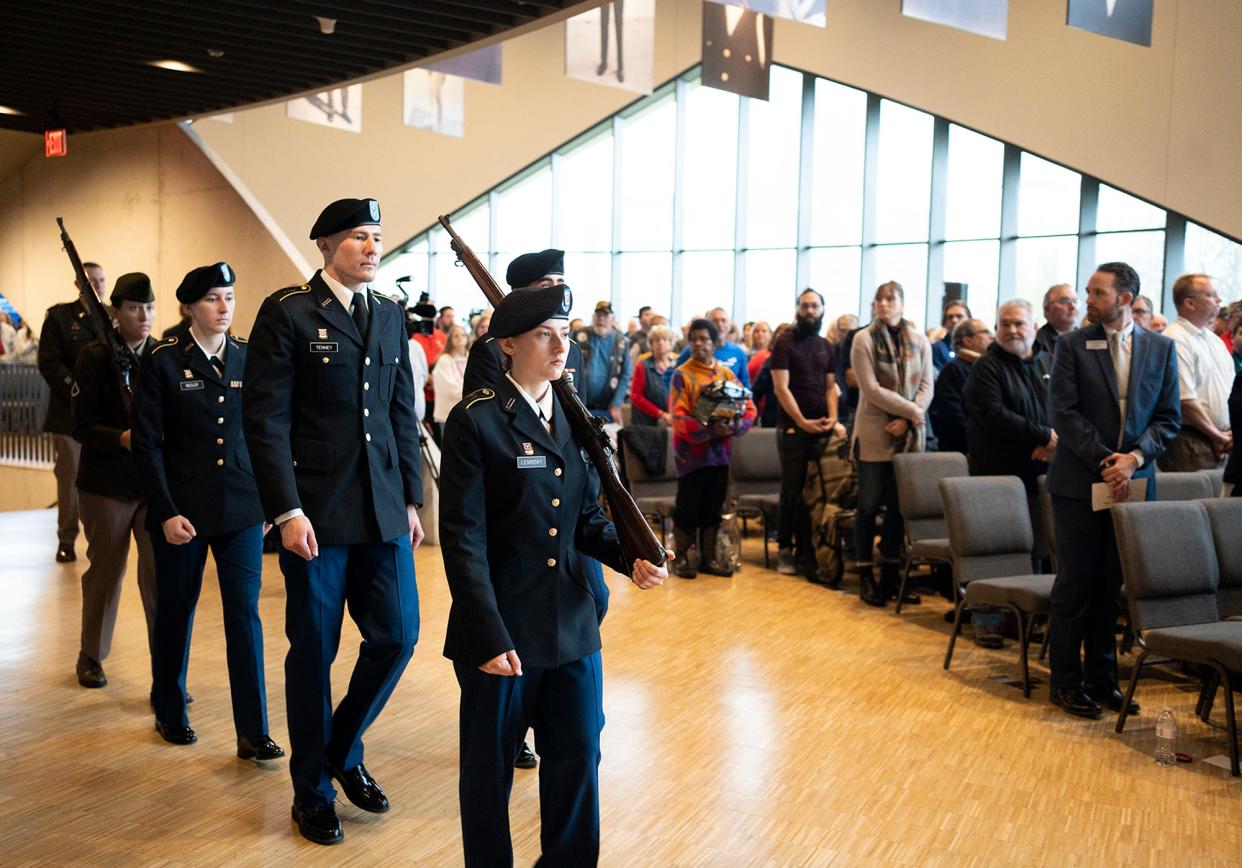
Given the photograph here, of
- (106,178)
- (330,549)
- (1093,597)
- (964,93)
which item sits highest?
(964,93)

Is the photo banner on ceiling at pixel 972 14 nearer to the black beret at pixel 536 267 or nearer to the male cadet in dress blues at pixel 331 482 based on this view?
the black beret at pixel 536 267

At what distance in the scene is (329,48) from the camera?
7926 millimetres

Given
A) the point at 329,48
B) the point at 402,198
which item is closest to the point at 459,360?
the point at 329,48

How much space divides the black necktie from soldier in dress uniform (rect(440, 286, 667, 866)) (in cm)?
96

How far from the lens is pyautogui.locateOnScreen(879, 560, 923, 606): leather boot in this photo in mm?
6902

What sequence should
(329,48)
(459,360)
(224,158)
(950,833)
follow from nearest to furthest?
(950,833) → (329,48) → (459,360) → (224,158)

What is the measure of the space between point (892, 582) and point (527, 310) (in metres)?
4.87

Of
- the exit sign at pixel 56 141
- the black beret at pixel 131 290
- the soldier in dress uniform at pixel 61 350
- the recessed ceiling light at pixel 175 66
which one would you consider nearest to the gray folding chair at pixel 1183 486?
the black beret at pixel 131 290

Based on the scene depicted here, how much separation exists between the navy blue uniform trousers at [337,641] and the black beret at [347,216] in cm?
93

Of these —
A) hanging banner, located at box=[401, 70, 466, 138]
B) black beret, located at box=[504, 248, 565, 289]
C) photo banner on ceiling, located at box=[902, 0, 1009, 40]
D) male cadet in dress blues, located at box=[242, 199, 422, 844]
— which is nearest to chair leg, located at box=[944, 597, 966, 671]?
black beret, located at box=[504, 248, 565, 289]

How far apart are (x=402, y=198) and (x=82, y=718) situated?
1631 centimetres

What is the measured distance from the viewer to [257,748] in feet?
13.4

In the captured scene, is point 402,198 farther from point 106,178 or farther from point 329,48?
point 329,48

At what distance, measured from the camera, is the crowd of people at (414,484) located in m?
2.62
